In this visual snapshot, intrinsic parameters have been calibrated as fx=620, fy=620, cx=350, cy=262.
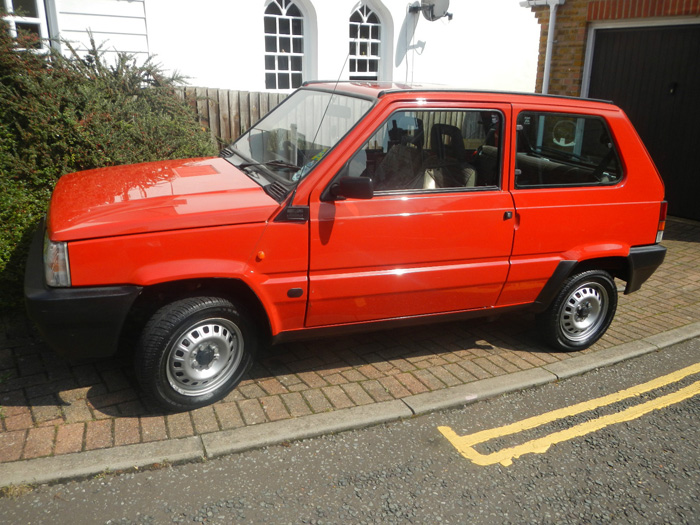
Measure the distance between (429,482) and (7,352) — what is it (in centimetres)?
316

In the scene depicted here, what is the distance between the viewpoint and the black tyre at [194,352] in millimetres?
3652

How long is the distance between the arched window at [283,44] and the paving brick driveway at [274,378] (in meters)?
9.05

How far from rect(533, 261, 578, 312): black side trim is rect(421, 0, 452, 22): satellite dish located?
10140 mm

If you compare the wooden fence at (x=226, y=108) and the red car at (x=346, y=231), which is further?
the wooden fence at (x=226, y=108)

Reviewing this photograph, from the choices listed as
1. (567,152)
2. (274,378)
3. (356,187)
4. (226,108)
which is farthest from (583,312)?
(226,108)

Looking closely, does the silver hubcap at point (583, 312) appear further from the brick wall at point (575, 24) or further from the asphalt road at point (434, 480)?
the brick wall at point (575, 24)

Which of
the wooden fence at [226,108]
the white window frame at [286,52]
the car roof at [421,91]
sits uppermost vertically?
the white window frame at [286,52]

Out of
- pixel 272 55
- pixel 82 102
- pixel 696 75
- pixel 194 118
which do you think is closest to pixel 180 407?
pixel 82 102

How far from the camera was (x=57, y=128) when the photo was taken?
19.2 ft

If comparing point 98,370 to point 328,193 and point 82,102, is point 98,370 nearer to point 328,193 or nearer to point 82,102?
point 328,193

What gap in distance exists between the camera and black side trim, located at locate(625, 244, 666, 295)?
4.91 m

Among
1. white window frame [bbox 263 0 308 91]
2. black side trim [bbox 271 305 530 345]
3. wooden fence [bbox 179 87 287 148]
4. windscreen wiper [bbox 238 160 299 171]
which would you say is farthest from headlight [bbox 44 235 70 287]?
white window frame [bbox 263 0 308 91]

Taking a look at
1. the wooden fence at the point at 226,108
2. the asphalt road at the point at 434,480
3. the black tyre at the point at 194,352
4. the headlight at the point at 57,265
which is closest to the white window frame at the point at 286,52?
the wooden fence at the point at 226,108

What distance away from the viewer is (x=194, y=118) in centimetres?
786
